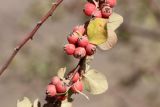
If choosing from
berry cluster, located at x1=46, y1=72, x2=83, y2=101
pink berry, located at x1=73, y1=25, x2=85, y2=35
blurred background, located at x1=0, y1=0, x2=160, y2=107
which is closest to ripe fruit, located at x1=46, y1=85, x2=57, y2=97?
berry cluster, located at x1=46, y1=72, x2=83, y2=101

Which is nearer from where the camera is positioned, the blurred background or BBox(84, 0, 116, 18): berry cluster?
BBox(84, 0, 116, 18): berry cluster

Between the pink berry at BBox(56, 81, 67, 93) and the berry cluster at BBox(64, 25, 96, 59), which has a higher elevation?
the berry cluster at BBox(64, 25, 96, 59)

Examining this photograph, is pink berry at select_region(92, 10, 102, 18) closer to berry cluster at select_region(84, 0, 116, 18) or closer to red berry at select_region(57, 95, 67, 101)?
berry cluster at select_region(84, 0, 116, 18)

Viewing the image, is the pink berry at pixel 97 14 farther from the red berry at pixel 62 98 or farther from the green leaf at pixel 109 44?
the red berry at pixel 62 98

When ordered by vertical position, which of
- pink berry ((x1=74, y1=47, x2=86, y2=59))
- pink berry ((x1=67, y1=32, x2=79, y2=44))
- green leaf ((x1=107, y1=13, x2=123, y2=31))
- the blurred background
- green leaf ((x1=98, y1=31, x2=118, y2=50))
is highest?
pink berry ((x1=67, y1=32, x2=79, y2=44))

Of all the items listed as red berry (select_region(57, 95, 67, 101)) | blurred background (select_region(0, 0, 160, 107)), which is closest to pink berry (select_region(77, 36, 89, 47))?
red berry (select_region(57, 95, 67, 101))

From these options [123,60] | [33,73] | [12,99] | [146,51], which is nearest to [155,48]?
[146,51]
